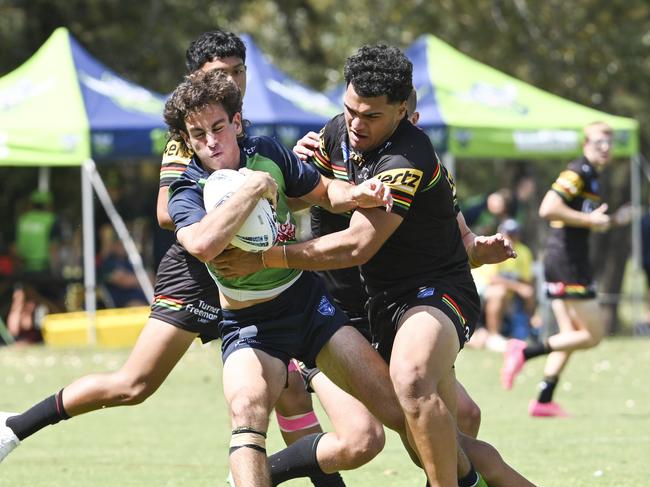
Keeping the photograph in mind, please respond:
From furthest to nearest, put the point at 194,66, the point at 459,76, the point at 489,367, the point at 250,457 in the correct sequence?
the point at 459,76, the point at 489,367, the point at 194,66, the point at 250,457

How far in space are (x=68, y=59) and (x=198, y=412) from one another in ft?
21.2

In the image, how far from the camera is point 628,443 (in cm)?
868

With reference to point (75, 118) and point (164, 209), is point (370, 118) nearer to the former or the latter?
point (164, 209)

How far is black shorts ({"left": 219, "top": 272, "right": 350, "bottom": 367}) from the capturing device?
566 centimetres

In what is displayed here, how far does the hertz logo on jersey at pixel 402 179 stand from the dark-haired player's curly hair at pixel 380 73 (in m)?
0.34

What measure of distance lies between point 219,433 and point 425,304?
4328 mm

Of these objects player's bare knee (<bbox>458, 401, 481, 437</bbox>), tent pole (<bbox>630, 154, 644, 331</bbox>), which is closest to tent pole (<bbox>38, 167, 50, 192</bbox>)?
tent pole (<bbox>630, 154, 644, 331</bbox>)

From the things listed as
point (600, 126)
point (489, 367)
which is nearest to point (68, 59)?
point (489, 367)

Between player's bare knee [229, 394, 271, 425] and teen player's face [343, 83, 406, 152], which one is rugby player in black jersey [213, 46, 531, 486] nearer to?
teen player's face [343, 83, 406, 152]

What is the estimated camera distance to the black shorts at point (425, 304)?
5.75 meters

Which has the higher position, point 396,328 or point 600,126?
point 396,328

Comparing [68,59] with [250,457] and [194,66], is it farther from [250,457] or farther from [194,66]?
[250,457]

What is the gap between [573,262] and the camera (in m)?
10.9

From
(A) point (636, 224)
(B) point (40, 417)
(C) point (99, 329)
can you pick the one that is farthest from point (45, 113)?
(B) point (40, 417)
